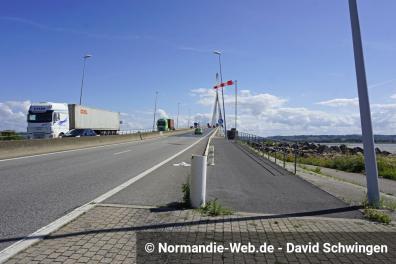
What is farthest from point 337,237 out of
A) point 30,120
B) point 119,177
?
point 30,120

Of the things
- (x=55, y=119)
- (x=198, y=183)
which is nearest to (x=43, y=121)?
(x=55, y=119)

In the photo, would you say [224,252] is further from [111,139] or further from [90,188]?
[111,139]

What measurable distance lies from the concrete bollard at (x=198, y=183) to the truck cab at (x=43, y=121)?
3137 centimetres

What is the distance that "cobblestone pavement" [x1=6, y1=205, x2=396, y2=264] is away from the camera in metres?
4.90

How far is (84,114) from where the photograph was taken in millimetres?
45719

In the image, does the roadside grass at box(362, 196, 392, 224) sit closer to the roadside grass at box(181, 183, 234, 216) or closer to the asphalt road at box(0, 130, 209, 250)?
the roadside grass at box(181, 183, 234, 216)

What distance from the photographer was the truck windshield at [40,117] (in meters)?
36.4

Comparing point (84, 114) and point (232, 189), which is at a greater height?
point (84, 114)

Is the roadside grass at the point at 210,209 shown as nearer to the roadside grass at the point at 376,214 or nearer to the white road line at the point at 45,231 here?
the white road line at the point at 45,231

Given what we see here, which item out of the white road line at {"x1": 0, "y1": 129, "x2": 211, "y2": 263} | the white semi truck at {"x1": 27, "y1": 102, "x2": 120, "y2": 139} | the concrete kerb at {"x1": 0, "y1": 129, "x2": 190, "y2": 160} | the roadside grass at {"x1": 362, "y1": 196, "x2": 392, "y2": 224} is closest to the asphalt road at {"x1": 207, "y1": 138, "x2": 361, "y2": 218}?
the roadside grass at {"x1": 362, "y1": 196, "x2": 392, "y2": 224}

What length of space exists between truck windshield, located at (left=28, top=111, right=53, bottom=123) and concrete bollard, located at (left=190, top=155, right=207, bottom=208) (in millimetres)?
31704

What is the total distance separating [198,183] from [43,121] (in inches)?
1262

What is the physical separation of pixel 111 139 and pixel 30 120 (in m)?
7.98

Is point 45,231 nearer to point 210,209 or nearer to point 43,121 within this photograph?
point 210,209
